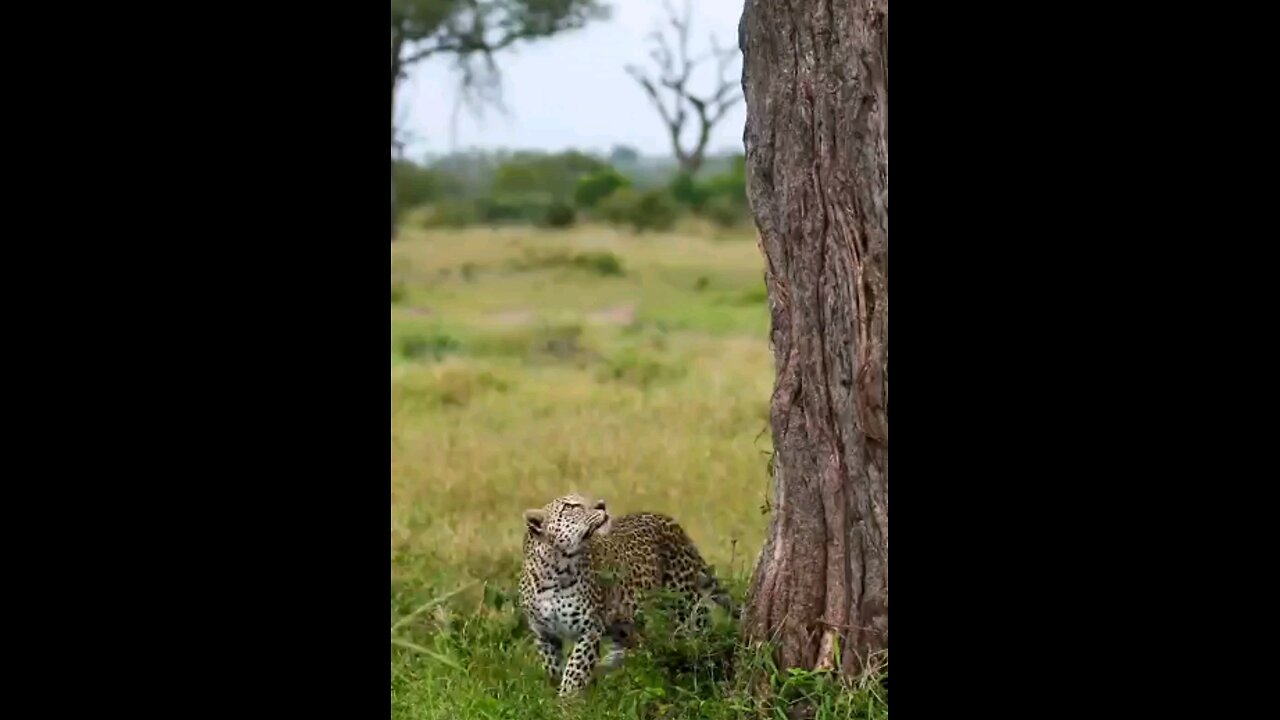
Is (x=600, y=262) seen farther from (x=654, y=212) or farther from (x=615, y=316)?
(x=654, y=212)

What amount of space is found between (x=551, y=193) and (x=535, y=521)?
12.2 metres

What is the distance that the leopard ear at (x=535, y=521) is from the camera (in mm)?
4250

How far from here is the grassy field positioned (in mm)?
3814

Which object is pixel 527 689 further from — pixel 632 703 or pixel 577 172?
pixel 577 172

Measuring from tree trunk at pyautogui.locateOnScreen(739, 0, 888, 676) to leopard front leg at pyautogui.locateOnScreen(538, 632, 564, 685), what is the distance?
0.72m

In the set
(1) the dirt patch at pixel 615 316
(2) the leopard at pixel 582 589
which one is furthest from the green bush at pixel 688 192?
(2) the leopard at pixel 582 589

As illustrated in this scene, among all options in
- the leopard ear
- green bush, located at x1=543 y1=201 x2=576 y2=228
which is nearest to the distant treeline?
green bush, located at x1=543 y1=201 x2=576 y2=228

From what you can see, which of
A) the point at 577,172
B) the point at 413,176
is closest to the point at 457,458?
the point at 413,176

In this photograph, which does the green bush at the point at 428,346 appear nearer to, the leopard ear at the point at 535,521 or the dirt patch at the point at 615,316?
the dirt patch at the point at 615,316

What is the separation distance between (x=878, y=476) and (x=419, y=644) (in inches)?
59.4

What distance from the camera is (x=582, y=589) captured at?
418 centimetres

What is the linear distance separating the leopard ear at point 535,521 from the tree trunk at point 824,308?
803mm

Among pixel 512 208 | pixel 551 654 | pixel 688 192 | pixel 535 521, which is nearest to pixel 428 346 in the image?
pixel 512 208
